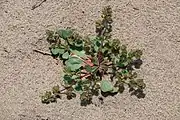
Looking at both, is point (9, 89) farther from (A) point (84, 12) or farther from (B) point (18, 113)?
(A) point (84, 12)

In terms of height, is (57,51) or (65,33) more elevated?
(65,33)

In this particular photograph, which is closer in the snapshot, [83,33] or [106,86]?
[106,86]

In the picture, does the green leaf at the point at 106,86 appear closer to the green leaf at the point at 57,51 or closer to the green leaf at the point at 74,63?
the green leaf at the point at 74,63

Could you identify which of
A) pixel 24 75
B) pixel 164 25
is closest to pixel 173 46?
pixel 164 25

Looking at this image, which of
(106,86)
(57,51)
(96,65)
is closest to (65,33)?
(57,51)

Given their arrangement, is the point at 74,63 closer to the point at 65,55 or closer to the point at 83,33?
the point at 65,55

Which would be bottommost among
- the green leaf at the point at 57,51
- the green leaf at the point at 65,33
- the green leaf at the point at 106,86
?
the green leaf at the point at 106,86

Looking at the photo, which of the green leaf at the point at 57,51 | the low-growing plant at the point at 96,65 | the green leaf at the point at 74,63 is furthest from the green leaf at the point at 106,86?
the green leaf at the point at 57,51
